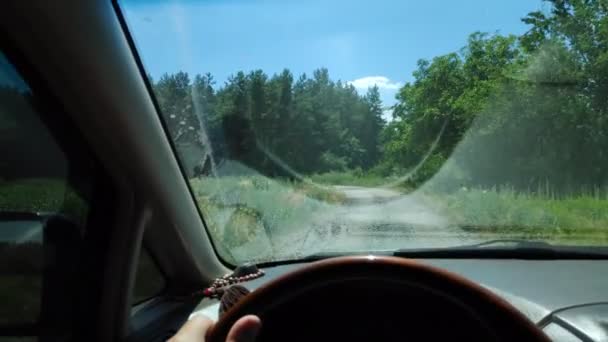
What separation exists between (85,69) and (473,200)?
16.7ft

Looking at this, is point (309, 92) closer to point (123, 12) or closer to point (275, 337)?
point (123, 12)

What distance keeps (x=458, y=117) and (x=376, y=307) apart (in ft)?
16.9

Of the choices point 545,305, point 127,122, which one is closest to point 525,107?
point 545,305

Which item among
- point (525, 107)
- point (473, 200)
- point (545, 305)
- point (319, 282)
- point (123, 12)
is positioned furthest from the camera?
point (473, 200)

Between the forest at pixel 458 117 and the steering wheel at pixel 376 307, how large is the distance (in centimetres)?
237

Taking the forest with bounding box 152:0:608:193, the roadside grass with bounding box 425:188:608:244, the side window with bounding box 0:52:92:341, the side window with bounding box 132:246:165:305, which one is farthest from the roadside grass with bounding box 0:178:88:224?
the roadside grass with bounding box 425:188:608:244

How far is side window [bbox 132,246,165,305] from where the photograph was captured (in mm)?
3424

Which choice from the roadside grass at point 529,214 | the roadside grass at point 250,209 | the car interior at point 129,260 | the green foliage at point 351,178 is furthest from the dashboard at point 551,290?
the green foliage at point 351,178

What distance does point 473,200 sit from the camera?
6.85m

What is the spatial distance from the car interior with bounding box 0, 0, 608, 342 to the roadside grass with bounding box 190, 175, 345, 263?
0.94 feet

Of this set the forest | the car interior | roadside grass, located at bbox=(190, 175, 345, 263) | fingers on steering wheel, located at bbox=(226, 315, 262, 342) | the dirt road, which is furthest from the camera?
the dirt road

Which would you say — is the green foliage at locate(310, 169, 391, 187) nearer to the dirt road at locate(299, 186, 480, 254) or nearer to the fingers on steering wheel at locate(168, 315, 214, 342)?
the dirt road at locate(299, 186, 480, 254)

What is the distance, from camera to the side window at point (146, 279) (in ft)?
11.2

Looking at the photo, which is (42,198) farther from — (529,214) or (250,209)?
(529,214)
